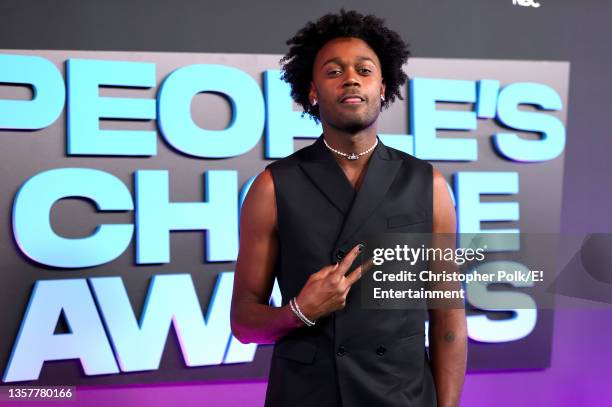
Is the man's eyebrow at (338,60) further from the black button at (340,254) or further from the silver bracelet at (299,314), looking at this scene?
the silver bracelet at (299,314)

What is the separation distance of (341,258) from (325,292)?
12cm

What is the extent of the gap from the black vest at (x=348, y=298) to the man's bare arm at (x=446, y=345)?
0.10 feet

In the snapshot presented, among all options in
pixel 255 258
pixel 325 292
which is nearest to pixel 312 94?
pixel 255 258

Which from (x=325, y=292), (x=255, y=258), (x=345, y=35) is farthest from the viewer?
(x=345, y=35)

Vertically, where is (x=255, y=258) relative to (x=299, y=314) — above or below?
above

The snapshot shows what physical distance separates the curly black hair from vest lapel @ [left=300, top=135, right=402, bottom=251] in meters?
0.25

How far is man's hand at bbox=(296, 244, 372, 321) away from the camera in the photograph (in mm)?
1582

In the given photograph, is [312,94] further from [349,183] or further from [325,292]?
[325,292]

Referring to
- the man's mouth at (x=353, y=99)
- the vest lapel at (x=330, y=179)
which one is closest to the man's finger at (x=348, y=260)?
the vest lapel at (x=330, y=179)

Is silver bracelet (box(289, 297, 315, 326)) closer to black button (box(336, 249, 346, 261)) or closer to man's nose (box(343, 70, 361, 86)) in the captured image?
black button (box(336, 249, 346, 261))

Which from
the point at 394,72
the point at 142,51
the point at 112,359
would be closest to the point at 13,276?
the point at 112,359

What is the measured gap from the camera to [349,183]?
1.76 metres

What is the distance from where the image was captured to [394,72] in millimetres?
2018

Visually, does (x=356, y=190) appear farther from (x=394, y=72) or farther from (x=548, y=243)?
(x=548, y=243)
